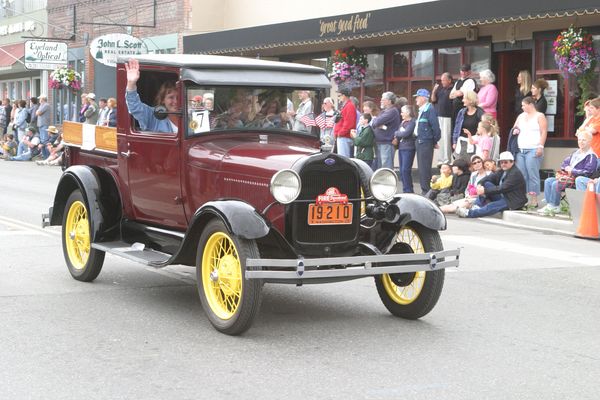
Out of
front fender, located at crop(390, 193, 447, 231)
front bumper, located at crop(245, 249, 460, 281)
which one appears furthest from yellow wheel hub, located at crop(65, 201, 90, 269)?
front fender, located at crop(390, 193, 447, 231)

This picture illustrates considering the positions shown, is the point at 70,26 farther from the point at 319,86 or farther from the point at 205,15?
the point at 319,86

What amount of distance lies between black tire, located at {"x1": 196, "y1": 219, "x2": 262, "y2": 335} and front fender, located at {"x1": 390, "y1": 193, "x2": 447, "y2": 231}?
4.20 feet

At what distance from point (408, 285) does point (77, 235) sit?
3.23 metres

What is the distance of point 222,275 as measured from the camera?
700 cm

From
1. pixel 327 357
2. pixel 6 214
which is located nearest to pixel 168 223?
pixel 327 357

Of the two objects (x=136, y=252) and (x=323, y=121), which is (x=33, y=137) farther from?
(x=323, y=121)

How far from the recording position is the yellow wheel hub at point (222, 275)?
6.90m

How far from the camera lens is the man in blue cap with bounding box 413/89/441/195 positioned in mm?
17500

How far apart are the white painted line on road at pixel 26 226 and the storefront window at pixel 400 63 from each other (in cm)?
1137

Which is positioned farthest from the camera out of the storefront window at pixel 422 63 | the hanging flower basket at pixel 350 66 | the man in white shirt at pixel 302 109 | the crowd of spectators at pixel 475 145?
the hanging flower basket at pixel 350 66

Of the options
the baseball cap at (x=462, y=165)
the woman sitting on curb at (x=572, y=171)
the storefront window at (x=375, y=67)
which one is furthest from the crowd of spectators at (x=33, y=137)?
the woman sitting on curb at (x=572, y=171)

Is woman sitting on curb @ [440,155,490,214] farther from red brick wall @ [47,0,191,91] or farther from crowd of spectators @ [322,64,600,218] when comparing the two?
red brick wall @ [47,0,191,91]

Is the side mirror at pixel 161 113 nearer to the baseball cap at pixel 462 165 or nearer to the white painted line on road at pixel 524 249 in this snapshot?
the white painted line on road at pixel 524 249

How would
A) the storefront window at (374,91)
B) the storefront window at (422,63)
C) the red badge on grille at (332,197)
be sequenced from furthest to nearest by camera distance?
the storefront window at (374,91), the storefront window at (422,63), the red badge on grille at (332,197)
